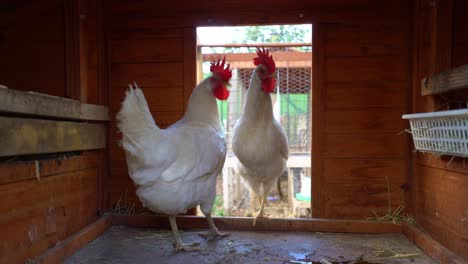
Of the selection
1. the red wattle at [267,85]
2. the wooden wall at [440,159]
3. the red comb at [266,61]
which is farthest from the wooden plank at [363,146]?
the red comb at [266,61]

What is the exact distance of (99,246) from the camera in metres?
2.66

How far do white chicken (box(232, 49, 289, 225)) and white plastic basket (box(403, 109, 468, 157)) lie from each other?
46.0 inches

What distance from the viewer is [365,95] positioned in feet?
10.2

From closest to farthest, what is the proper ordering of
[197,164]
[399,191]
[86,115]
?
[197,164] → [86,115] → [399,191]

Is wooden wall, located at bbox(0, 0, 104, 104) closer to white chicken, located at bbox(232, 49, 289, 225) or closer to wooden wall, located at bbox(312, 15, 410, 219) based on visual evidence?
white chicken, located at bbox(232, 49, 289, 225)

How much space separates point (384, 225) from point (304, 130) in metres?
2.95

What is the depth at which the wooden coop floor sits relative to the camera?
240 centimetres

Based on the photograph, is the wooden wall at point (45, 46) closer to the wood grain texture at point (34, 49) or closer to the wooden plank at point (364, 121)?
the wood grain texture at point (34, 49)

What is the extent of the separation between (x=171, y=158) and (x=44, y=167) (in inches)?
33.1

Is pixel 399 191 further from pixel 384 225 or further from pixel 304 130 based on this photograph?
pixel 304 130

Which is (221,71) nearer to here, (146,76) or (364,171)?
(146,76)

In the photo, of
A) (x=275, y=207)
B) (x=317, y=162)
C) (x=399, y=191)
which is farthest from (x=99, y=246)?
(x=275, y=207)

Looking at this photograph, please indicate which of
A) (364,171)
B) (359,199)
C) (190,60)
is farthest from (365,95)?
(190,60)

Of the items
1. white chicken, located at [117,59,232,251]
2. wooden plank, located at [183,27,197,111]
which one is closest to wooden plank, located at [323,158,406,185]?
white chicken, located at [117,59,232,251]
